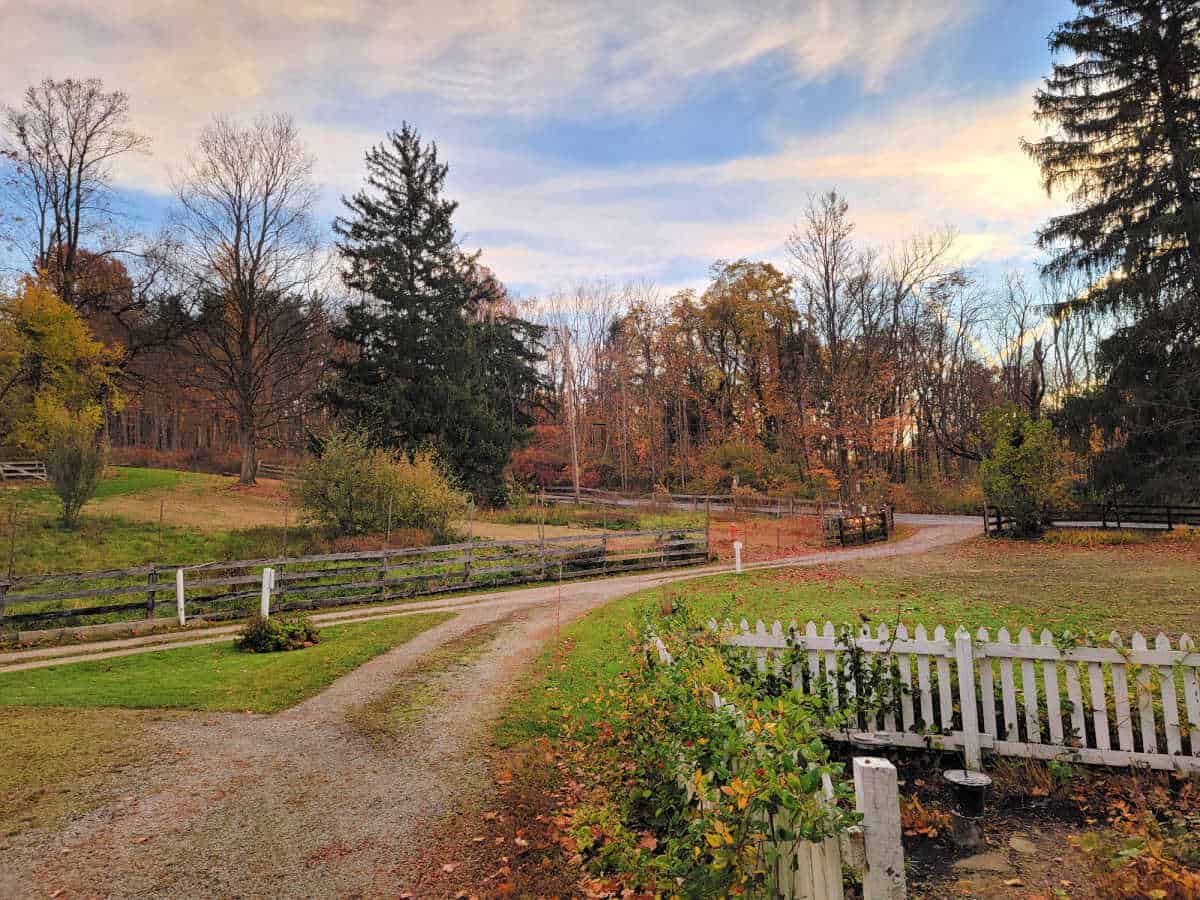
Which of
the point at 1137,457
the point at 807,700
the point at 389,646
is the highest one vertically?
the point at 1137,457

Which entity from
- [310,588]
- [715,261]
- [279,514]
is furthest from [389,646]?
[715,261]

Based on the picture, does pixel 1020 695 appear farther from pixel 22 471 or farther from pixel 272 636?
pixel 22 471

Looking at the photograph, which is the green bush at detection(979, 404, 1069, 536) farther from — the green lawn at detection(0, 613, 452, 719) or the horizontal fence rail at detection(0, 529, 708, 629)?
the green lawn at detection(0, 613, 452, 719)

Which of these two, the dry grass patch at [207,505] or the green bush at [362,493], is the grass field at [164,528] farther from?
the green bush at [362,493]

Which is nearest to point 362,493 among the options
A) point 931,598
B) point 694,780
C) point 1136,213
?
point 931,598

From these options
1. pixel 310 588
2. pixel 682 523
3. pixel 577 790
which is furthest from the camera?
pixel 682 523

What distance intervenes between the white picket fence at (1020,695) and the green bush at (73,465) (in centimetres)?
2367

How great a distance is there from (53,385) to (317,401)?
1210 cm

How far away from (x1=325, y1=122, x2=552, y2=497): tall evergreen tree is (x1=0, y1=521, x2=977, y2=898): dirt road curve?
83.9 ft

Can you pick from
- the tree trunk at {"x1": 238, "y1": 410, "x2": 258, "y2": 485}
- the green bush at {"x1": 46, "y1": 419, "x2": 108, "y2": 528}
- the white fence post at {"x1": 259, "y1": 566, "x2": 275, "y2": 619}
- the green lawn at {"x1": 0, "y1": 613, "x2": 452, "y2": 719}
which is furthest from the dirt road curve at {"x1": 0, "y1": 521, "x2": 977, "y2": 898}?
the tree trunk at {"x1": 238, "y1": 410, "x2": 258, "y2": 485}

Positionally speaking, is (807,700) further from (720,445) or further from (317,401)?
(720,445)

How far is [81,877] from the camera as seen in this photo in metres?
4.15

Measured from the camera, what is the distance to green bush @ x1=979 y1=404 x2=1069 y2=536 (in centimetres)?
2164

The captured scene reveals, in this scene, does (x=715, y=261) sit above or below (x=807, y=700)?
above
